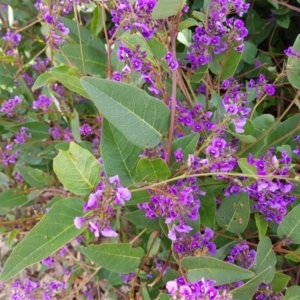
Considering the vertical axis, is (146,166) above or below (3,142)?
above

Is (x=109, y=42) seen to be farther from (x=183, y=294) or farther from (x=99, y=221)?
(x=183, y=294)

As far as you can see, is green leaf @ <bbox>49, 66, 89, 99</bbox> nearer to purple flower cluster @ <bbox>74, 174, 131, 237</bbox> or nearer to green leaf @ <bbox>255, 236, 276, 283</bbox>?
purple flower cluster @ <bbox>74, 174, 131, 237</bbox>

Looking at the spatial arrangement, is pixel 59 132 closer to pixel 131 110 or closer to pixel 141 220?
pixel 141 220

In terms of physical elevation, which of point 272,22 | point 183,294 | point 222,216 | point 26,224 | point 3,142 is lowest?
point 26,224

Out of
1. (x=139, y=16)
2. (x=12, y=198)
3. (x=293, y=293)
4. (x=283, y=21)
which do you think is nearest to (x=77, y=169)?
(x=139, y=16)

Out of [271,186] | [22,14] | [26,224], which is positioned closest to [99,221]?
[271,186]

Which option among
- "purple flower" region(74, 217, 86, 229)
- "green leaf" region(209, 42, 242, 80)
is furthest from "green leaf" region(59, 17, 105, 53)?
"purple flower" region(74, 217, 86, 229)

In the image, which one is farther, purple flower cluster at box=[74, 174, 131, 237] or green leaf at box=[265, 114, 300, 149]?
green leaf at box=[265, 114, 300, 149]
